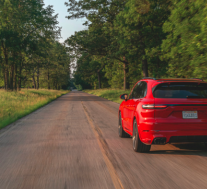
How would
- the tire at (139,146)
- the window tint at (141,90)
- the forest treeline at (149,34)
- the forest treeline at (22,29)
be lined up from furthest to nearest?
the forest treeline at (22,29)
the forest treeline at (149,34)
the window tint at (141,90)
the tire at (139,146)

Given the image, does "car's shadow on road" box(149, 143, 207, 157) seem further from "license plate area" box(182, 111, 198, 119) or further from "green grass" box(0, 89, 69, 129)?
"green grass" box(0, 89, 69, 129)

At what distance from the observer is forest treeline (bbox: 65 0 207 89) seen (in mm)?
Result: 12008

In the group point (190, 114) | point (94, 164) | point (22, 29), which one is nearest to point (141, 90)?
point (190, 114)

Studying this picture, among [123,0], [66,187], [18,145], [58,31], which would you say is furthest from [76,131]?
[58,31]

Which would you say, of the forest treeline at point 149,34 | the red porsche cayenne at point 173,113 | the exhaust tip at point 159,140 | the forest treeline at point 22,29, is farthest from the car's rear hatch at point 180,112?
the forest treeline at point 22,29

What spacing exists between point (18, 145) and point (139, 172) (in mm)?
3736

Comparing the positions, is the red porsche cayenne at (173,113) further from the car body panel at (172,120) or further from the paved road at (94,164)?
the paved road at (94,164)

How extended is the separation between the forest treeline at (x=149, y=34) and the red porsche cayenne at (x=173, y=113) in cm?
561

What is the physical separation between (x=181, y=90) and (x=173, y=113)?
0.63m

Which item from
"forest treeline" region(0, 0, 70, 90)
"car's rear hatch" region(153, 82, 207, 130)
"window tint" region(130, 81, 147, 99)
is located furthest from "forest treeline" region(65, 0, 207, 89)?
"car's rear hatch" region(153, 82, 207, 130)

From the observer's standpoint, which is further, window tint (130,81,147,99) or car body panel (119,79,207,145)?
window tint (130,81,147,99)

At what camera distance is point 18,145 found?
6.96 metres

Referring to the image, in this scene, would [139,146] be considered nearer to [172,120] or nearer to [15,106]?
[172,120]

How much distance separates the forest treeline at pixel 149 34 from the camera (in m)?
12.0
